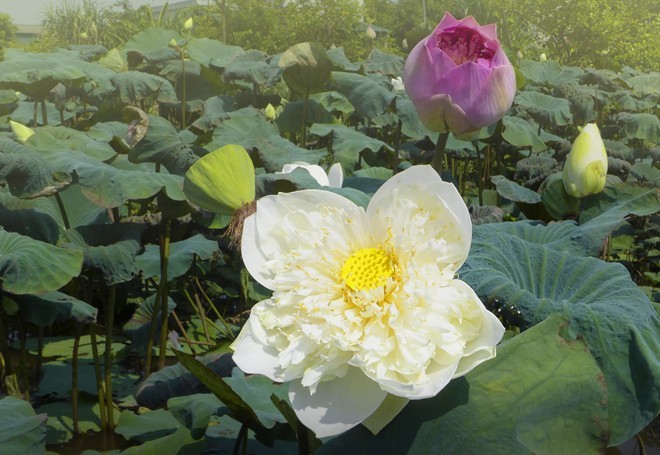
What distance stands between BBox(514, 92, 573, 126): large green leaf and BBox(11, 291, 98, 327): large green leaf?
2.68 metres

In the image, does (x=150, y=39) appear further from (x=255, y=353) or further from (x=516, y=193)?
(x=255, y=353)

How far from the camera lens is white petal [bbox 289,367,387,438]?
476 mm

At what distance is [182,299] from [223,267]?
241 millimetres

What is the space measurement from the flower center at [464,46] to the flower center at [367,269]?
0.25 m

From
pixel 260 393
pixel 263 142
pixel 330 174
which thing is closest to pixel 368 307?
pixel 330 174

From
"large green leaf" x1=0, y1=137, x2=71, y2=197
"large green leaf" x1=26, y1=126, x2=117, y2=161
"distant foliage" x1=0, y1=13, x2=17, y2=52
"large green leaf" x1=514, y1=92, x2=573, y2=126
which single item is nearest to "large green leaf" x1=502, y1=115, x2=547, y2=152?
"large green leaf" x1=514, y1=92, x2=573, y2=126

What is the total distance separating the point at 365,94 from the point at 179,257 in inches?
40.8

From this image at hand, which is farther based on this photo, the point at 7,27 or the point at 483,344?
the point at 7,27

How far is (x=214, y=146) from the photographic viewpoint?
2266 mm

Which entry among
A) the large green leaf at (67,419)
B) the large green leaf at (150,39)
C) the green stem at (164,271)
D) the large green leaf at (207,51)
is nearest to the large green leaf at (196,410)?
the green stem at (164,271)

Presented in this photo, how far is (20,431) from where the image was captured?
883mm

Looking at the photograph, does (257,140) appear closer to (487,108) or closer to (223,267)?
(223,267)

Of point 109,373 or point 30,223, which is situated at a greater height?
point 30,223

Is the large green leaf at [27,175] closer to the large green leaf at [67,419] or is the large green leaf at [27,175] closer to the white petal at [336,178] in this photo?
the large green leaf at [67,419]
